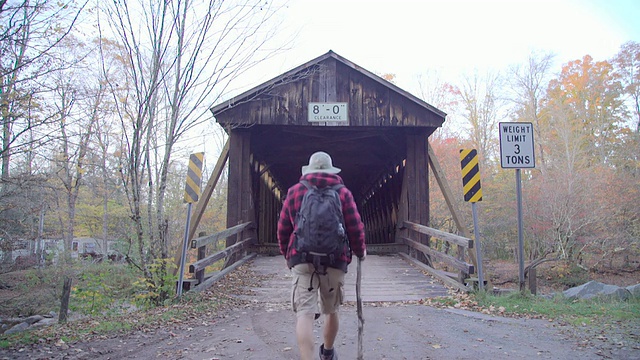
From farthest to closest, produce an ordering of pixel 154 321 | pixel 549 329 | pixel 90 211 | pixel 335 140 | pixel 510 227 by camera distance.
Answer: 1. pixel 90 211
2. pixel 510 227
3. pixel 335 140
4. pixel 154 321
5. pixel 549 329

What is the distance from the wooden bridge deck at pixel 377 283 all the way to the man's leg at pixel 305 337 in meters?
3.65

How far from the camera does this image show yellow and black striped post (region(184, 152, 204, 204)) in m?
6.89

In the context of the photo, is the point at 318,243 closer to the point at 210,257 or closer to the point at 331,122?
the point at 210,257

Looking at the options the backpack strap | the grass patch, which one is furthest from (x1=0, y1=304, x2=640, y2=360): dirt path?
the backpack strap

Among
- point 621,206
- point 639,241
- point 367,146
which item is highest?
point 367,146

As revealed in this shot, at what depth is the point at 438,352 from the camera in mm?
4098

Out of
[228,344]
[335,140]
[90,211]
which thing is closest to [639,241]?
[335,140]

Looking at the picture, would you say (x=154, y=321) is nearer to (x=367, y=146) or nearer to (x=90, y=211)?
(x=367, y=146)

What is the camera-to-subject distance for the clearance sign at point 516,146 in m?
6.73

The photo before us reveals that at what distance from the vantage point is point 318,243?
296cm

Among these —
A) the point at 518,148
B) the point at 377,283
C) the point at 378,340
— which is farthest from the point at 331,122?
the point at 378,340

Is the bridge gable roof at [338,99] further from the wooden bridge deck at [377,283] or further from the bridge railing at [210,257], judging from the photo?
the wooden bridge deck at [377,283]

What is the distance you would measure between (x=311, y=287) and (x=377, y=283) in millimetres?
4926

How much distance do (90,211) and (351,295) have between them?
22.1m
